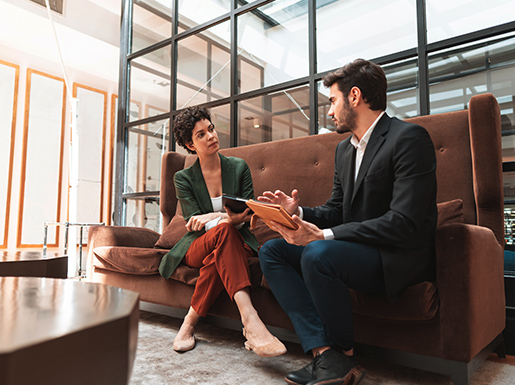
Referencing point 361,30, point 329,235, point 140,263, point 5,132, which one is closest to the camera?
point 329,235

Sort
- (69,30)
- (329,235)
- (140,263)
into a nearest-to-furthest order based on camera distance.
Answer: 1. (329,235)
2. (140,263)
3. (69,30)

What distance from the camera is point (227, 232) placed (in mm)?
1672

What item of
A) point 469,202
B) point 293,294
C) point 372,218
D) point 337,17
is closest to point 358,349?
point 293,294

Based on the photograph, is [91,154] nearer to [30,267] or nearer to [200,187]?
[200,187]

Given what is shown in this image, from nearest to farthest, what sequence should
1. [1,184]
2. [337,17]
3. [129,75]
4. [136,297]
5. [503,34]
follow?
[136,297], [503,34], [337,17], [129,75], [1,184]

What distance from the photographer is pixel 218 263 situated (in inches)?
65.1

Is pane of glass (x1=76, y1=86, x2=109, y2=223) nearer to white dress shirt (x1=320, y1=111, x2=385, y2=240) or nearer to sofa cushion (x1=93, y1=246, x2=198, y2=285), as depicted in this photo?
sofa cushion (x1=93, y1=246, x2=198, y2=285)

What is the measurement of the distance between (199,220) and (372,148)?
891 millimetres

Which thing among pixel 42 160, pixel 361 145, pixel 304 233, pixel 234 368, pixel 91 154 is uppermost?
pixel 91 154

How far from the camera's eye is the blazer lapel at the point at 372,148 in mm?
1382

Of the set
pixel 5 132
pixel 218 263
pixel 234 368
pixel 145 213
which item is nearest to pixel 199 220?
pixel 218 263

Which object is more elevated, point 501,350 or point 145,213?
point 145,213

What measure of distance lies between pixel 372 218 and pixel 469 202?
0.57 meters

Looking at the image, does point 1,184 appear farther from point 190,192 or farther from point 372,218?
point 372,218
